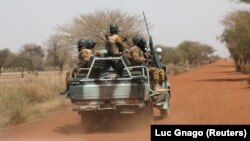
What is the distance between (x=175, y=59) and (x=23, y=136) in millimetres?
87059

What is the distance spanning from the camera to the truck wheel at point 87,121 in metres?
13.5

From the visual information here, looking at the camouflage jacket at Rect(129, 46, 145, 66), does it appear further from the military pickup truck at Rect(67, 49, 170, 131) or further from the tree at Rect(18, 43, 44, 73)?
the tree at Rect(18, 43, 44, 73)

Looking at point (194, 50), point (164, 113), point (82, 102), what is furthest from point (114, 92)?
point (194, 50)

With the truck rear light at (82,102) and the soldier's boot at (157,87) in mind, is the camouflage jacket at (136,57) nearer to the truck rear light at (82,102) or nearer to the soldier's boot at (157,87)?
the soldier's boot at (157,87)

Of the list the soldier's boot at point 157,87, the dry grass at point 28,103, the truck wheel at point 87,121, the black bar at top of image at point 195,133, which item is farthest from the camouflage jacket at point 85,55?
the black bar at top of image at point 195,133

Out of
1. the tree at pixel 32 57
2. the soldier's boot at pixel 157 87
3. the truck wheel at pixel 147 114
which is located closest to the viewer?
the truck wheel at pixel 147 114

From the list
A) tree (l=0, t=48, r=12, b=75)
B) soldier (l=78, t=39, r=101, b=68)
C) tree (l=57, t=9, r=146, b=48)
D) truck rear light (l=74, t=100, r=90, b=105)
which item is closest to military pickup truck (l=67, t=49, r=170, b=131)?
truck rear light (l=74, t=100, r=90, b=105)

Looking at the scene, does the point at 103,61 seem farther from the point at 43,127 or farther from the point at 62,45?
the point at 62,45

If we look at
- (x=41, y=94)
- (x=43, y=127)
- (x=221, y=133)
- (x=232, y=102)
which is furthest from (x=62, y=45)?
(x=221, y=133)

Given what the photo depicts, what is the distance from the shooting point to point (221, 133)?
30.9ft

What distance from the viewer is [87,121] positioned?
44.6ft

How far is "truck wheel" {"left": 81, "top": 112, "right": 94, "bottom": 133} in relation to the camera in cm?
1353

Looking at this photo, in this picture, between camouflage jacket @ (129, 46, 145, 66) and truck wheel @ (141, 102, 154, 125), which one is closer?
truck wheel @ (141, 102, 154, 125)

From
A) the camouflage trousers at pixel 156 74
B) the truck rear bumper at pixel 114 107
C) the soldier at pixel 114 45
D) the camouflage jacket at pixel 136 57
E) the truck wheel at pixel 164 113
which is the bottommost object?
the truck wheel at pixel 164 113
